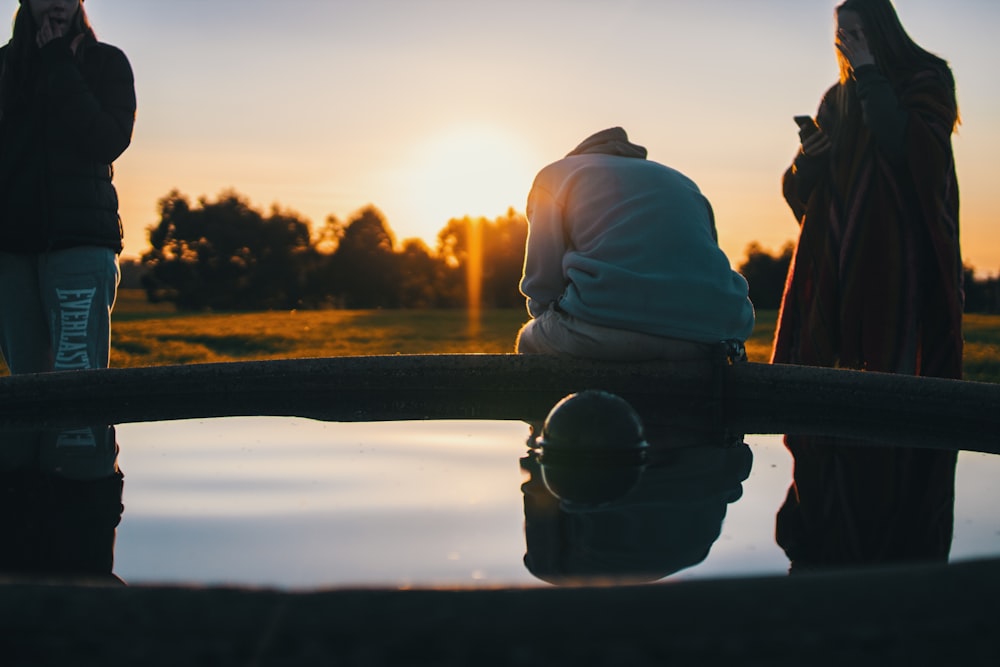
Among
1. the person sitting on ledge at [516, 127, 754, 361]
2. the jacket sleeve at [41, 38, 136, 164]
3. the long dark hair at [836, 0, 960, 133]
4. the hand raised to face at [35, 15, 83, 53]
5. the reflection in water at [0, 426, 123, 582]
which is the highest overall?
the long dark hair at [836, 0, 960, 133]

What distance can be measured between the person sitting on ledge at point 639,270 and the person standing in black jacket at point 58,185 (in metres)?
1.81

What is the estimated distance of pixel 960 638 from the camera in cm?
108

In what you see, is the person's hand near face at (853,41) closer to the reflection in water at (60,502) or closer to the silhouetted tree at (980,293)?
the reflection in water at (60,502)

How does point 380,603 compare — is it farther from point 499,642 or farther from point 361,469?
point 361,469

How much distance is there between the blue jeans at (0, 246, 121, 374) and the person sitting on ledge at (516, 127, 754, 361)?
5.94ft

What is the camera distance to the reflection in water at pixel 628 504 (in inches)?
72.2

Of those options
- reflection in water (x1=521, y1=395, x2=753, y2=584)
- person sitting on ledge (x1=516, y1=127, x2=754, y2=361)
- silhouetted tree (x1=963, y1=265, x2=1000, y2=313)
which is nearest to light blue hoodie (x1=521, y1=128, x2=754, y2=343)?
person sitting on ledge (x1=516, y1=127, x2=754, y2=361)

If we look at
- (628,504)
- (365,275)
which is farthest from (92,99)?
(365,275)

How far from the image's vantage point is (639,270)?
3.48 metres

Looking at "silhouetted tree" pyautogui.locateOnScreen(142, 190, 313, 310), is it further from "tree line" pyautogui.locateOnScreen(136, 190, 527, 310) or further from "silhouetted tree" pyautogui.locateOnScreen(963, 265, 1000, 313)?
"silhouetted tree" pyautogui.locateOnScreen(963, 265, 1000, 313)

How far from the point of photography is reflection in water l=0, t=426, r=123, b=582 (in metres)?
1.85

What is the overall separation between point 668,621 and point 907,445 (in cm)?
217

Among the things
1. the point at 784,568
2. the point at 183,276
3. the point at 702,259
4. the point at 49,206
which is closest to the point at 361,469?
the point at 784,568

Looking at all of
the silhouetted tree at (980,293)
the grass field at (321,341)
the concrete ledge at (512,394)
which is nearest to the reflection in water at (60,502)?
the concrete ledge at (512,394)
